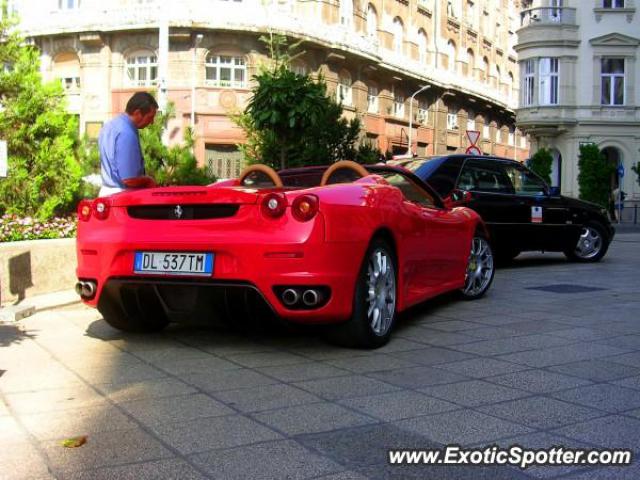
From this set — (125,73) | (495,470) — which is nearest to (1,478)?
(495,470)

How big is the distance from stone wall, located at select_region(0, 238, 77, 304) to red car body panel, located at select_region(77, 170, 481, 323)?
2.30 meters

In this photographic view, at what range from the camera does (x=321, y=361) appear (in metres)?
5.32

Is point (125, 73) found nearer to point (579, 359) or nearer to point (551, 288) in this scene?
point (551, 288)

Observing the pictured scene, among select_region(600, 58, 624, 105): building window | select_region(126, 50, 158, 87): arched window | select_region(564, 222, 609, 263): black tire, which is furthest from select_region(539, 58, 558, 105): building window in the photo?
select_region(564, 222, 609, 263): black tire

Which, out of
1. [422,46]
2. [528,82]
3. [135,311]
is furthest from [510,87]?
[135,311]

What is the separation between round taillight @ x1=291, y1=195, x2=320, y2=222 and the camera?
519 centimetres

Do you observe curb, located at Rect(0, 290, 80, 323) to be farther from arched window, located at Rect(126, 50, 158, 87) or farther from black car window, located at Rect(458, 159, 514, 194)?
arched window, located at Rect(126, 50, 158, 87)

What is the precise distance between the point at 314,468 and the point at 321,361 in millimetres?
2068

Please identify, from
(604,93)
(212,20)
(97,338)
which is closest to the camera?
(97,338)

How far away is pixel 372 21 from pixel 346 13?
418 cm

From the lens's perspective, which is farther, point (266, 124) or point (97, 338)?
point (266, 124)

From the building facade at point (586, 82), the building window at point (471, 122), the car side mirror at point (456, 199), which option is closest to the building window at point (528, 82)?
the building facade at point (586, 82)

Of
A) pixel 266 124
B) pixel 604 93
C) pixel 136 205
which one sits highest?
pixel 604 93

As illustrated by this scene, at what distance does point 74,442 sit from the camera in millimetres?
3570
